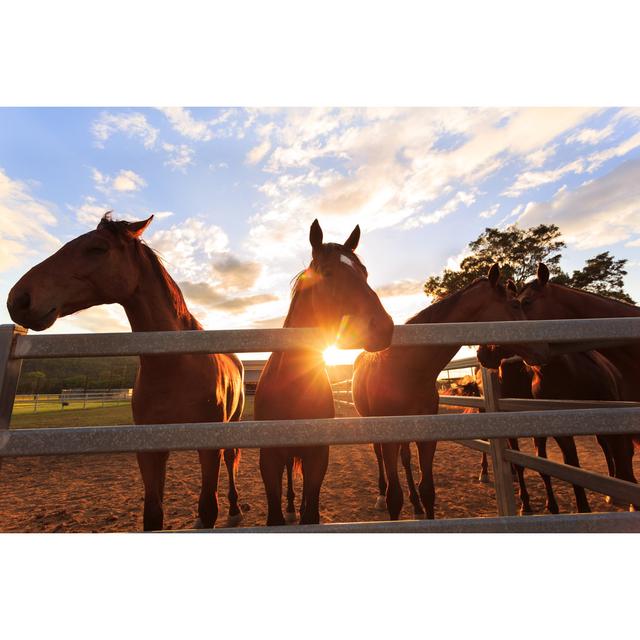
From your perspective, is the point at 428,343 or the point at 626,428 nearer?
the point at 626,428

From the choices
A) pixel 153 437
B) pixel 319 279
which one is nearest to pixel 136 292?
pixel 319 279

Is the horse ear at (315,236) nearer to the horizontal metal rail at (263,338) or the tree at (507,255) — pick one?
the horizontal metal rail at (263,338)

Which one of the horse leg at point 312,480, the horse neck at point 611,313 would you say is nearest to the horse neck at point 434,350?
the horse neck at point 611,313

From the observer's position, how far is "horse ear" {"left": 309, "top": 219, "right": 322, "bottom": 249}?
2355mm

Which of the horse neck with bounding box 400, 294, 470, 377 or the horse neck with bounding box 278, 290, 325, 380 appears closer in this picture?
the horse neck with bounding box 278, 290, 325, 380

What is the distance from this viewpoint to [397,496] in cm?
324

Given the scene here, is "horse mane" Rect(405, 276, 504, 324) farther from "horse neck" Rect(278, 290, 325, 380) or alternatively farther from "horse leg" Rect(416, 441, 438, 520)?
"horse neck" Rect(278, 290, 325, 380)

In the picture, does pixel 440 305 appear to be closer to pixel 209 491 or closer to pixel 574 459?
pixel 574 459

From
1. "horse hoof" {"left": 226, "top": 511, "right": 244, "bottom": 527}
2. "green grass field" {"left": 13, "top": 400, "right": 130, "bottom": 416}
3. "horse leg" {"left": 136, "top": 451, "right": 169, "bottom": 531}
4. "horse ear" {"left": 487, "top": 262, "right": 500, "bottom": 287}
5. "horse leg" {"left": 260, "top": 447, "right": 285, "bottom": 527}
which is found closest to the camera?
"horse leg" {"left": 260, "top": 447, "right": 285, "bottom": 527}

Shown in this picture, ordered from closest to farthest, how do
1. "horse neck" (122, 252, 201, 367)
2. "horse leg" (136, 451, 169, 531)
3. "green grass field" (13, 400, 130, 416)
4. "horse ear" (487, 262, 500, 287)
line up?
"horse leg" (136, 451, 169, 531)
"horse neck" (122, 252, 201, 367)
"horse ear" (487, 262, 500, 287)
"green grass field" (13, 400, 130, 416)

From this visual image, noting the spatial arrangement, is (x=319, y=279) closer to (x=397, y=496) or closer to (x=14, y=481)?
(x=397, y=496)

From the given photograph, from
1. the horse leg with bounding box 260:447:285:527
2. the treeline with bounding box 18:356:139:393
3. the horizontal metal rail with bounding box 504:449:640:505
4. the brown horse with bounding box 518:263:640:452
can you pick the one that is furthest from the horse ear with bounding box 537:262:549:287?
the treeline with bounding box 18:356:139:393

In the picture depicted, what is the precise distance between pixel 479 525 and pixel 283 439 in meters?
0.82

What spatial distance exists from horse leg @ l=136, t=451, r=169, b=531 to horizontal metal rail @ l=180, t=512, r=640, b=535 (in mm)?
1500
